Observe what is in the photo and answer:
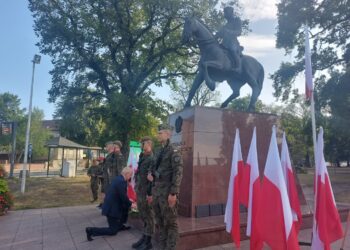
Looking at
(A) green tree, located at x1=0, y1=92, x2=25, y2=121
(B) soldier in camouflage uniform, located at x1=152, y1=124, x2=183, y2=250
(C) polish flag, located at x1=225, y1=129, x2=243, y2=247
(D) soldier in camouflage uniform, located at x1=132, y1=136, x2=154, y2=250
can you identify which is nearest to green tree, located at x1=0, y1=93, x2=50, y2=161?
(A) green tree, located at x1=0, y1=92, x2=25, y2=121

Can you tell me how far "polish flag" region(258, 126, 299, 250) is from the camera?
3.55 meters

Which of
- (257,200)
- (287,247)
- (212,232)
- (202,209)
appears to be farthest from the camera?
(202,209)

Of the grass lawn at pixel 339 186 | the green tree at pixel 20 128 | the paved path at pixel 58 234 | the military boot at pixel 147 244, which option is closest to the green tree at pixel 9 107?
the green tree at pixel 20 128

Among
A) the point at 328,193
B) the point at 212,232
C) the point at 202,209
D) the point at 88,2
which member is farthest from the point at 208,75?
the point at 88,2

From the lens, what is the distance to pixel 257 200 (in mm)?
4250

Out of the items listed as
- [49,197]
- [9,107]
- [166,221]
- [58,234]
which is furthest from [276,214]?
[9,107]

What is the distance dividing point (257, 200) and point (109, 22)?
19124 millimetres

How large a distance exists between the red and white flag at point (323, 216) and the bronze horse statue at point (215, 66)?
4870mm

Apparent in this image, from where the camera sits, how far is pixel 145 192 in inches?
226

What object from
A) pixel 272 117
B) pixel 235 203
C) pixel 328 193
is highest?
pixel 272 117

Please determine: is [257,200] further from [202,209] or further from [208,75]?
[208,75]

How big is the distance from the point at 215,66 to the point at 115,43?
14433mm

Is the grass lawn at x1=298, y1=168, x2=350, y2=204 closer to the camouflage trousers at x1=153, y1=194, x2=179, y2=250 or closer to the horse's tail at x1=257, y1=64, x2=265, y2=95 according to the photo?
the horse's tail at x1=257, y1=64, x2=265, y2=95

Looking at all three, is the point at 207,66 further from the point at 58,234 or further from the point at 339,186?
the point at 339,186
